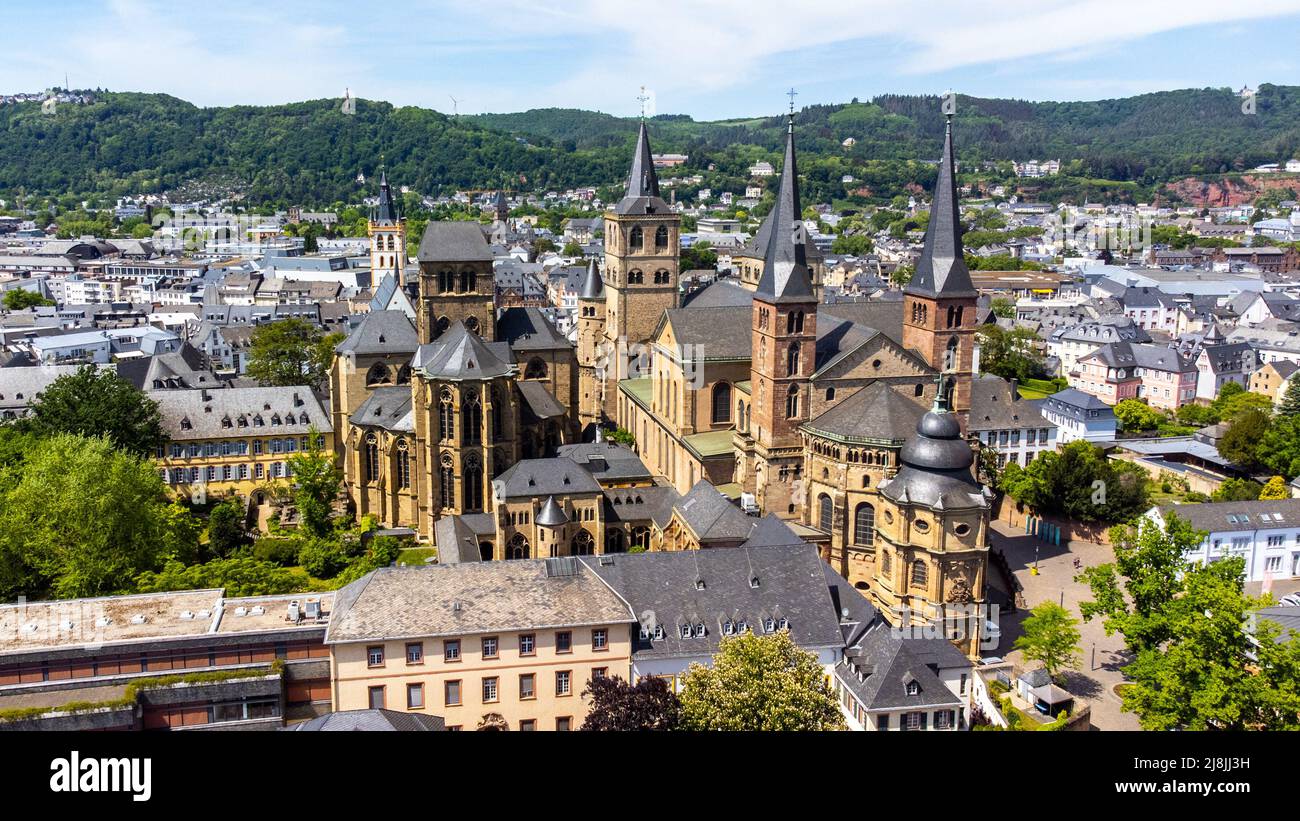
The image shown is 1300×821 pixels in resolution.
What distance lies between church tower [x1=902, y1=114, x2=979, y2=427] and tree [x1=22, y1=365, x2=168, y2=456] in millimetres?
53884

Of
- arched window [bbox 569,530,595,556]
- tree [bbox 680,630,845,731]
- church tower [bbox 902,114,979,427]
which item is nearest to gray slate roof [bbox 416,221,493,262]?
arched window [bbox 569,530,595,556]

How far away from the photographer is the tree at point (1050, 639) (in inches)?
2041

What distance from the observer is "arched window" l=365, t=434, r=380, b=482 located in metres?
74.9

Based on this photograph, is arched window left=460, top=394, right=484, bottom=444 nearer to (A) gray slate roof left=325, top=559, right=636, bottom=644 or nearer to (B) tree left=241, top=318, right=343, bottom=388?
(A) gray slate roof left=325, top=559, right=636, bottom=644

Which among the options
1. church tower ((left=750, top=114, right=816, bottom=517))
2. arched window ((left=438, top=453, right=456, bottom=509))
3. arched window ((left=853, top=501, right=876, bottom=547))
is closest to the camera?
arched window ((left=853, top=501, right=876, bottom=547))

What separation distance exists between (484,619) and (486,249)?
39.6m

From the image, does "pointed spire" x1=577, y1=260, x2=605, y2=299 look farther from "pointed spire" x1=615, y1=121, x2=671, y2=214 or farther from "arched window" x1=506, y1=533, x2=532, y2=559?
"arched window" x1=506, y1=533, x2=532, y2=559

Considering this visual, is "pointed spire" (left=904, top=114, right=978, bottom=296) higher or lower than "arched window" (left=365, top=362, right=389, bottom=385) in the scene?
higher

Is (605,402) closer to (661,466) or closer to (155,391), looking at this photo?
(661,466)

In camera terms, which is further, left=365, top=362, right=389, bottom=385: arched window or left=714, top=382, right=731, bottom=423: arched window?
left=365, top=362, right=389, bottom=385: arched window

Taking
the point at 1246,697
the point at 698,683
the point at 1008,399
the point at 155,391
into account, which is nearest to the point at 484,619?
the point at 698,683

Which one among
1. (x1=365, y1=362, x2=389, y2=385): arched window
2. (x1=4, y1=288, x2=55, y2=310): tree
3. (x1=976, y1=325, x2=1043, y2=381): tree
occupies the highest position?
(x1=4, y1=288, x2=55, y2=310): tree

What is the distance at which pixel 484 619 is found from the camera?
46.2 m

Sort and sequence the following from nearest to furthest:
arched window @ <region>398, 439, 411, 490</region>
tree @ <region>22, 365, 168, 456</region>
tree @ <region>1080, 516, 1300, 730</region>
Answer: tree @ <region>1080, 516, 1300, 730</region>
arched window @ <region>398, 439, 411, 490</region>
tree @ <region>22, 365, 168, 456</region>
